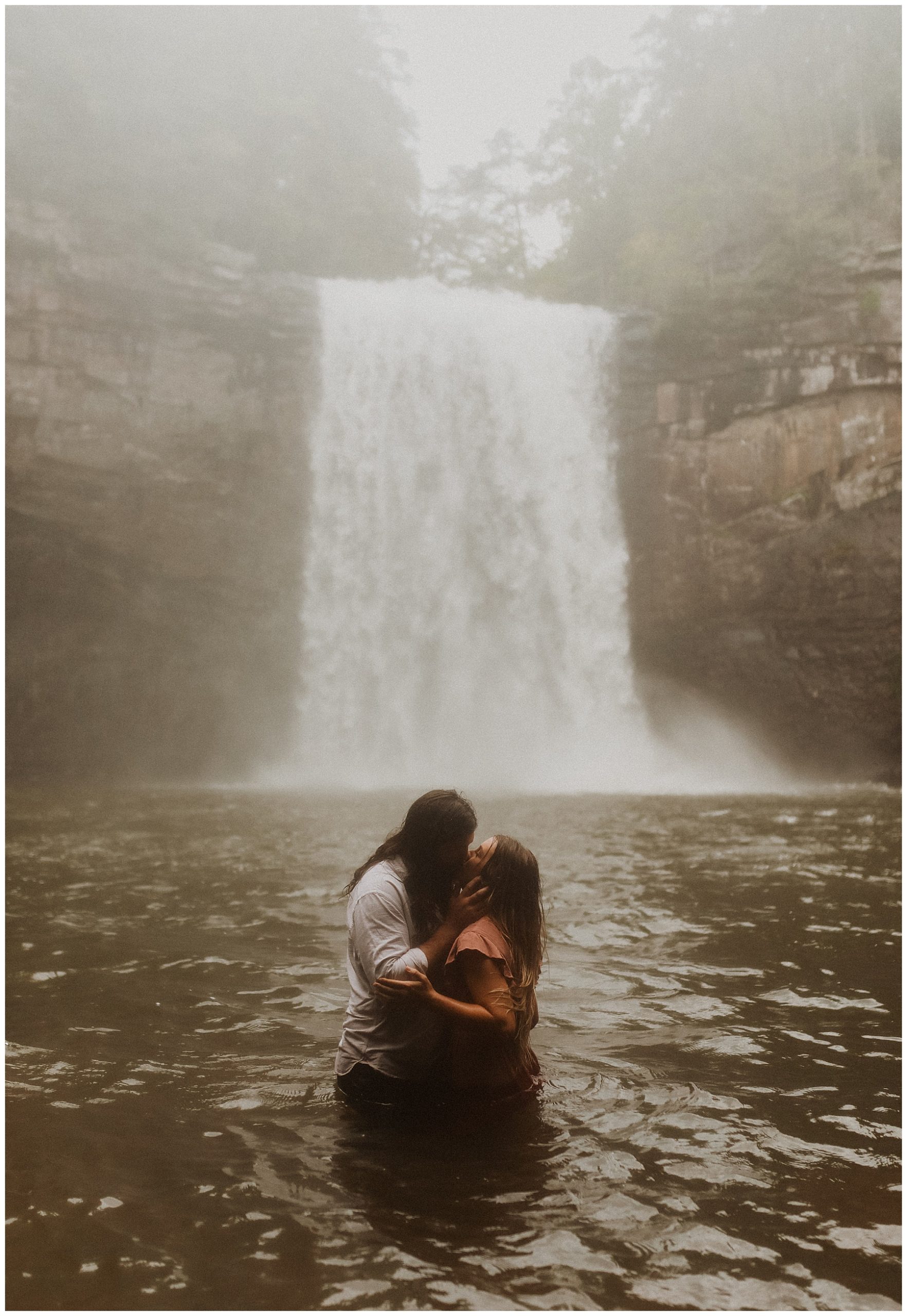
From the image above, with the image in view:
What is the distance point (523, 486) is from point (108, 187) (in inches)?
436

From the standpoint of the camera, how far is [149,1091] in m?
4.25

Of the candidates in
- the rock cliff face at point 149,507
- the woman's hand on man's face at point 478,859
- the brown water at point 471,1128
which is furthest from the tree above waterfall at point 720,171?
the woman's hand on man's face at point 478,859

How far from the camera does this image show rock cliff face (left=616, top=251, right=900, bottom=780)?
21.6 metres

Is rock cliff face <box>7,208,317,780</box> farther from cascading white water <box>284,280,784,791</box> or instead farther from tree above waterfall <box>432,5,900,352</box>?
tree above waterfall <box>432,5,900,352</box>

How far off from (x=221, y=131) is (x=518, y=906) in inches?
1122

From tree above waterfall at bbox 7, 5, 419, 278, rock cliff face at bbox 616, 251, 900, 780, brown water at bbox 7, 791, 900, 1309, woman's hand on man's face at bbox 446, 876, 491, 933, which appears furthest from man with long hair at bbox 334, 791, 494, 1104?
tree above waterfall at bbox 7, 5, 419, 278

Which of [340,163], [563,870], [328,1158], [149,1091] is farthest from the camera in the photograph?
[340,163]

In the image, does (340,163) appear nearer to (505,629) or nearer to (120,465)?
(120,465)

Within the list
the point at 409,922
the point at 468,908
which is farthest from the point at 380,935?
the point at 468,908

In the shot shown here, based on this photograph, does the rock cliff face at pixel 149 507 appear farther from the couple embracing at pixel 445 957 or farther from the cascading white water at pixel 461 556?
the couple embracing at pixel 445 957

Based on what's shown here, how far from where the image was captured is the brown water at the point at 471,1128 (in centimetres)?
284

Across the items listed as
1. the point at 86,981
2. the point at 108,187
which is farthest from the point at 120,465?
the point at 86,981

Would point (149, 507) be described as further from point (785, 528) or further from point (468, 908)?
point (468, 908)

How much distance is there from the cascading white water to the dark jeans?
1697 cm
